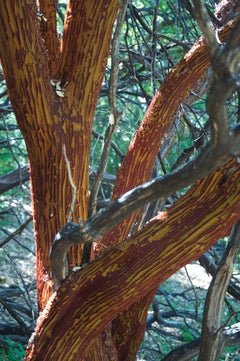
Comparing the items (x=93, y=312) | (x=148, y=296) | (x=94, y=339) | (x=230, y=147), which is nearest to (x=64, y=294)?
(x=93, y=312)

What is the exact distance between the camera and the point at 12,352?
301 cm

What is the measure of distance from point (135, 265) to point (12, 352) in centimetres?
157

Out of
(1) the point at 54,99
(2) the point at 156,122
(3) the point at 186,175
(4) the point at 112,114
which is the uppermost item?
(2) the point at 156,122

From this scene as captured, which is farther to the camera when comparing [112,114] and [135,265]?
[135,265]

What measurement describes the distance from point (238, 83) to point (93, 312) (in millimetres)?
997

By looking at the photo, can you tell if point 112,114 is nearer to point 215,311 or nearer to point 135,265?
point 135,265

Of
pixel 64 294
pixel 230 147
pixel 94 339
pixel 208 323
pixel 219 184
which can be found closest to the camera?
pixel 230 147

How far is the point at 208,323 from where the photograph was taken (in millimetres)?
2084

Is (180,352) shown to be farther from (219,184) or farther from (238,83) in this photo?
(238,83)

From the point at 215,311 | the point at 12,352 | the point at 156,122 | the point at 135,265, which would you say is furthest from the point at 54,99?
the point at 12,352

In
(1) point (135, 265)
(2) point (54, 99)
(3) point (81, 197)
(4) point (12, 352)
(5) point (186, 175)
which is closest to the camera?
(5) point (186, 175)

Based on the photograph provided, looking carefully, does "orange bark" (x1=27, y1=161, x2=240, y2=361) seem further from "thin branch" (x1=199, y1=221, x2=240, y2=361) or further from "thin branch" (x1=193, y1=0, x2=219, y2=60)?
"thin branch" (x1=193, y1=0, x2=219, y2=60)

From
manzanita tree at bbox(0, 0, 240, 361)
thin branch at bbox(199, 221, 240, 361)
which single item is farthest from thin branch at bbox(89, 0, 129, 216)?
thin branch at bbox(199, 221, 240, 361)

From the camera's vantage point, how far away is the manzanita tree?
5.31ft
